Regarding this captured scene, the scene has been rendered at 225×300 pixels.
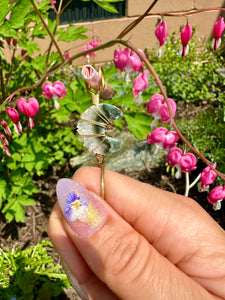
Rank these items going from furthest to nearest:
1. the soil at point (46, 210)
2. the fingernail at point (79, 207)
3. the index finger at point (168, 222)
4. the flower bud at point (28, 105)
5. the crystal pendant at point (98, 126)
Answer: the soil at point (46, 210)
the flower bud at point (28, 105)
the index finger at point (168, 222)
the fingernail at point (79, 207)
the crystal pendant at point (98, 126)

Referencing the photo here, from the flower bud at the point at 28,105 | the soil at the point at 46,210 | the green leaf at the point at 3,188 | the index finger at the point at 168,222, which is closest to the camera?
the index finger at the point at 168,222

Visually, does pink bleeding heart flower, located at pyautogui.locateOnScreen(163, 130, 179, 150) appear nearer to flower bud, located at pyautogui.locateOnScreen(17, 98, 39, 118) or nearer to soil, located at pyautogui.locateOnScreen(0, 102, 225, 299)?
flower bud, located at pyautogui.locateOnScreen(17, 98, 39, 118)

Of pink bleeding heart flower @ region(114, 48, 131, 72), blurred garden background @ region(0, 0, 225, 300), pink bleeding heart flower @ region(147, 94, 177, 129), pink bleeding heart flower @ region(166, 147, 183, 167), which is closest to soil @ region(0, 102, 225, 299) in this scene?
blurred garden background @ region(0, 0, 225, 300)

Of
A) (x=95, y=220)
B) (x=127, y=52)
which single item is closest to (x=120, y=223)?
(x=95, y=220)

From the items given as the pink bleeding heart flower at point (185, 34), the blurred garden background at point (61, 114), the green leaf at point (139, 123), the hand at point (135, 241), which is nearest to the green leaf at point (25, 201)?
the blurred garden background at point (61, 114)

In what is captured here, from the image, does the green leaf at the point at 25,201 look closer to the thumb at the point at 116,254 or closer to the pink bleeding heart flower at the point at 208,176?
the thumb at the point at 116,254

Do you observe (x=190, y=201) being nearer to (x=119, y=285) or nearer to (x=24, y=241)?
(x=119, y=285)
